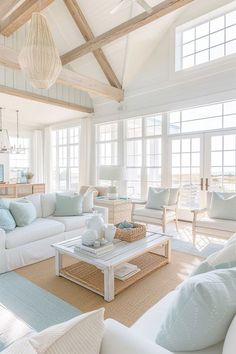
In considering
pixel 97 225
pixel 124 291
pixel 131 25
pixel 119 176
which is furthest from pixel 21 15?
pixel 124 291

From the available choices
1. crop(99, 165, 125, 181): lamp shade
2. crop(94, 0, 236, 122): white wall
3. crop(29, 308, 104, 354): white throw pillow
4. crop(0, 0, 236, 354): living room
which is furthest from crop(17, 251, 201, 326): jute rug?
crop(94, 0, 236, 122): white wall

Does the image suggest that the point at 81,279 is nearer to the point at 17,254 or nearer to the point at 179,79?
the point at 17,254

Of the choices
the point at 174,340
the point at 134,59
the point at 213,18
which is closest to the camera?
the point at 174,340

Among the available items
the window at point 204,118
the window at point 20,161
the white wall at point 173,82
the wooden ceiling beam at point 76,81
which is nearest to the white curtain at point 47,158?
the window at point 20,161

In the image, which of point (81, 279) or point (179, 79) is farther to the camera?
point (179, 79)

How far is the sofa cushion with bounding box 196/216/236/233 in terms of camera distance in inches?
135

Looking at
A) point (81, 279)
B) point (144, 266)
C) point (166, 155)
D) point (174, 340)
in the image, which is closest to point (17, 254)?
point (81, 279)

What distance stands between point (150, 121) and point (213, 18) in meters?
2.43

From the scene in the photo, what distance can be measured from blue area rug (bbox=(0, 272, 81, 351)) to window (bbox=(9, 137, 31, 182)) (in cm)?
622

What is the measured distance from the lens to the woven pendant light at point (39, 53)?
99.3 inches

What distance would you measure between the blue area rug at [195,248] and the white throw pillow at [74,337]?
2886 millimetres

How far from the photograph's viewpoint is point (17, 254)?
2.98 m

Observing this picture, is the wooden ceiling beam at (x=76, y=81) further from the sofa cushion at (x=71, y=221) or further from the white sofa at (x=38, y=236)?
the sofa cushion at (x=71, y=221)

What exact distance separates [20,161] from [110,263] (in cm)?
729
